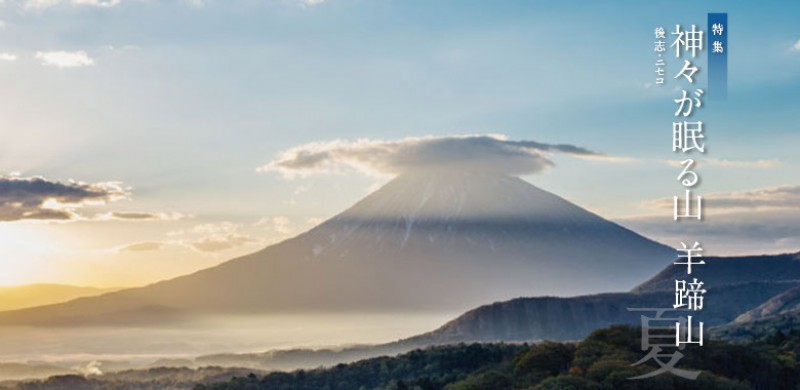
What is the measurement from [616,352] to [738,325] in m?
84.4

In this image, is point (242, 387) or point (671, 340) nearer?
point (671, 340)

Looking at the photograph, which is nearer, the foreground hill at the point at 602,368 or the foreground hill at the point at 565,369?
the foreground hill at the point at 602,368

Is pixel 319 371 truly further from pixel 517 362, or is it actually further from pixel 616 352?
pixel 616 352

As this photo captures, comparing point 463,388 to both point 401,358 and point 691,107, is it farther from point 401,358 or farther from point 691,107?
point 401,358

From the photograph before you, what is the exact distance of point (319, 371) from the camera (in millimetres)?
125250

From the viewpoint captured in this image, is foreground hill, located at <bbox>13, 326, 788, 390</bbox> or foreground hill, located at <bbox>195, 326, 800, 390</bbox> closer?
foreground hill, located at <bbox>195, 326, 800, 390</bbox>

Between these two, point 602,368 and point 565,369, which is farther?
point 565,369

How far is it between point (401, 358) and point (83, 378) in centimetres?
7093

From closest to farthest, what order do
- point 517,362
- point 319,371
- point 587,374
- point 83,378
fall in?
point 587,374 < point 517,362 < point 319,371 < point 83,378

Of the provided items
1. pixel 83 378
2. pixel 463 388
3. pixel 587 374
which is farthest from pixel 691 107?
pixel 83 378

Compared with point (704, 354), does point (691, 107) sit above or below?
above

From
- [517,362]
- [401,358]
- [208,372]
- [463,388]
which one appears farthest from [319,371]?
[208,372]

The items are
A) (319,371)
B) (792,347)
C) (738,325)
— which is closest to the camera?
(792,347)

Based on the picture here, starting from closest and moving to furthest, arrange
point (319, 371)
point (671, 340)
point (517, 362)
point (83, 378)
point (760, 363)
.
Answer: point (671, 340) → point (760, 363) → point (517, 362) → point (319, 371) → point (83, 378)
